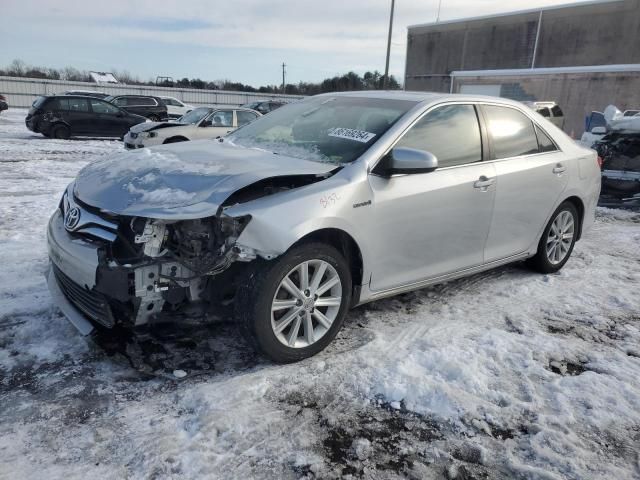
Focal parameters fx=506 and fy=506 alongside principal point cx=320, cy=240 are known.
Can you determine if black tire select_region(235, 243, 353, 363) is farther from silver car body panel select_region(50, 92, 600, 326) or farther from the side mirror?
the side mirror

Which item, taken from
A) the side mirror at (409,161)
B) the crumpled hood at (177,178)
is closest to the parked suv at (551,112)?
the side mirror at (409,161)

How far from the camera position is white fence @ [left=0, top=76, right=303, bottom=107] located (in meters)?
35.0

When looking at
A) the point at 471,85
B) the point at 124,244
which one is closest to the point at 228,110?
the point at 124,244

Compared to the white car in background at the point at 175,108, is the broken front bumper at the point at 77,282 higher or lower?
lower

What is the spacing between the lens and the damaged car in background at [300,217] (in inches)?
113

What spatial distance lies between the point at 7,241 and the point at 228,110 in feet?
28.8

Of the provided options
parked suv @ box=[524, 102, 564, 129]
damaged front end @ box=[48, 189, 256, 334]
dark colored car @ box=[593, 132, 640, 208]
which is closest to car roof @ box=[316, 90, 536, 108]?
damaged front end @ box=[48, 189, 256, 334]

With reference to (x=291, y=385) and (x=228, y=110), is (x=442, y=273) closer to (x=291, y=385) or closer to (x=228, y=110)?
(x=291, y=385)

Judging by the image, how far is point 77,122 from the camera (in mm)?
16266

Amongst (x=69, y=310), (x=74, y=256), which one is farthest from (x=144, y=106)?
(x=74, y=256)

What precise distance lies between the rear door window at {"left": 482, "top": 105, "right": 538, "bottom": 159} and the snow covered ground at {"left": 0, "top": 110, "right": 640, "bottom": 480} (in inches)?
51.5

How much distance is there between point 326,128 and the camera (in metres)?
3.92

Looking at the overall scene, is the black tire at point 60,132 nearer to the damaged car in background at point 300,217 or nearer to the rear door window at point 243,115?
the rear door window at point 243,115

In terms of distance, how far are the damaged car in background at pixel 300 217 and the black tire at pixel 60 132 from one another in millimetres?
14013
